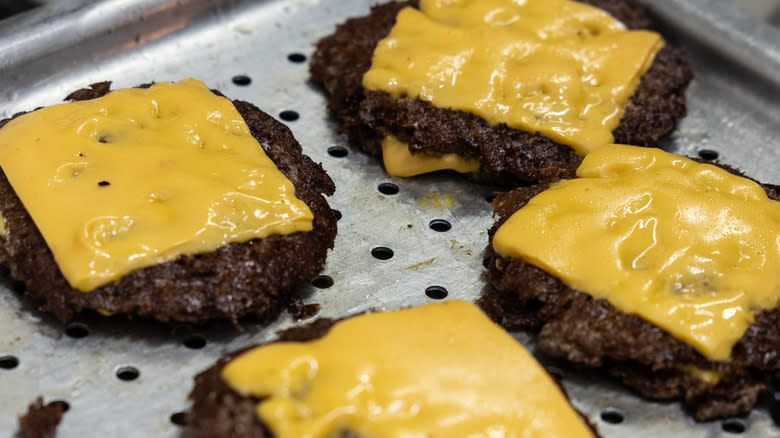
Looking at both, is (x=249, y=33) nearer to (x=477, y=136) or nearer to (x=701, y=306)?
(x=477, y=136)

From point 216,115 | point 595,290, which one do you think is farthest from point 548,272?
point 216,115

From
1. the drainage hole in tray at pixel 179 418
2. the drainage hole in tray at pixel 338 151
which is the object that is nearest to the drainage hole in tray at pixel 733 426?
the drainage hole in tray at pixel 179 418

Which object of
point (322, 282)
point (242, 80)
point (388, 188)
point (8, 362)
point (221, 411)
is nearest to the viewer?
point (221, 411)

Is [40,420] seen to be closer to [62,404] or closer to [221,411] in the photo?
[62,404]

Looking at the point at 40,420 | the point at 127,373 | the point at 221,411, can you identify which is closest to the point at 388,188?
the point at 127,373

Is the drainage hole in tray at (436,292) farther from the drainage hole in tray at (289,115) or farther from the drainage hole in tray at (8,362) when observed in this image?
the drainage hole in tray at (8,362)

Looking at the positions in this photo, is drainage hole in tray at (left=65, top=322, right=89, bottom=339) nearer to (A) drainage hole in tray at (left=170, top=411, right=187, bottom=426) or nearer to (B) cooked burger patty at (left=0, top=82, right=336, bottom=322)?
(B) cooked burger patty at (left=0, top=82, right=336, bottom=322)
